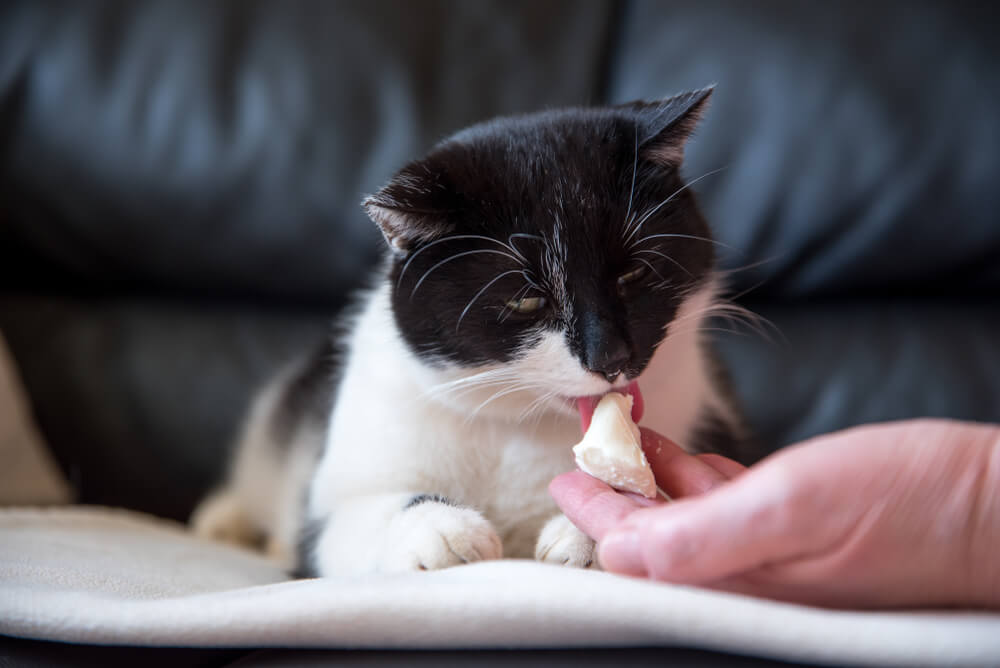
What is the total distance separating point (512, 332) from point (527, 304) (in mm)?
39

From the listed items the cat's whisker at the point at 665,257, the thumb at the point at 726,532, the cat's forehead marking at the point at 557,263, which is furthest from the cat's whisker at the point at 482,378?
the thumb at the point at 726,532

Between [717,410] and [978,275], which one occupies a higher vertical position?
[978,275]

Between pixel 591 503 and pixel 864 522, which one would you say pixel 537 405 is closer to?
pixel 591 503

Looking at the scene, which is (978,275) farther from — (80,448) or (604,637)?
(80,448)

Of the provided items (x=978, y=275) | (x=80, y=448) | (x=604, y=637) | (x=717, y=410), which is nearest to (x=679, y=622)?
(x=604, y=637)

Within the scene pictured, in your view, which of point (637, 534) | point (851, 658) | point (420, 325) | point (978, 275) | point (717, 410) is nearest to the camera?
point (851, 658)

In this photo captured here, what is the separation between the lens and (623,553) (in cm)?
69

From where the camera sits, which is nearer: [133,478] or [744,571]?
[744,571]

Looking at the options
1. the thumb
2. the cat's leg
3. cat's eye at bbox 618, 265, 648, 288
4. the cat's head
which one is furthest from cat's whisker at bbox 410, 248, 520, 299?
the thumb

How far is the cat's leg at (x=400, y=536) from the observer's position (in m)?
0.85

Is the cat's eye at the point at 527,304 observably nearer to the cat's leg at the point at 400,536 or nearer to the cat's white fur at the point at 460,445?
the cat's white fur at the point at 460,445

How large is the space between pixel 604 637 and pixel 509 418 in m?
0.43

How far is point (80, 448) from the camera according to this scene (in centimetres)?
175

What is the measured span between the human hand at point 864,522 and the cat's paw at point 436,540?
0.84 ft
